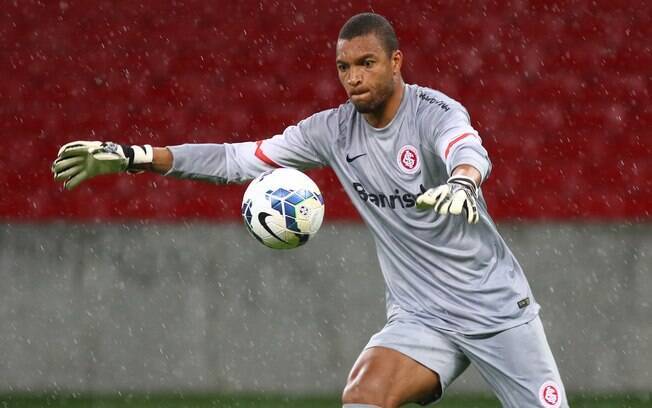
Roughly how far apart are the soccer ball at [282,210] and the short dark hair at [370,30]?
647 mm

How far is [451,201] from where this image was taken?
4.31 meters

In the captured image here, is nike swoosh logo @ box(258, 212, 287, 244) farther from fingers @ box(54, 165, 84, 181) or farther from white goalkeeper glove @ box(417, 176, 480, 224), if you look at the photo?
white goalkeeper glove @ box(417, 176, 480, 224)

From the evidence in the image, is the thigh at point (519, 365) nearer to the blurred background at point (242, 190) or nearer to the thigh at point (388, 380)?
the thigh at point (388, 380)

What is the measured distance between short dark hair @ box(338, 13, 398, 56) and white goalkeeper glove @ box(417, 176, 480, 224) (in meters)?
1.01

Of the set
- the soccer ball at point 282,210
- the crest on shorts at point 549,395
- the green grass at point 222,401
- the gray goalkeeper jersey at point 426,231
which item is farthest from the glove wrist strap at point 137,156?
the green grass at point 222,401

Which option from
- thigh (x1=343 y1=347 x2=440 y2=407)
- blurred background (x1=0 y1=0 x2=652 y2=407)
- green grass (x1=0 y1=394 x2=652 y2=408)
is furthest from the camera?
blurred background (x1=0 y1=0 x2=652 y2=407)

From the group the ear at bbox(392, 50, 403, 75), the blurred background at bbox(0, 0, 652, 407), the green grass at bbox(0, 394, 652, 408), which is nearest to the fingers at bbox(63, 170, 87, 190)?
the ear at bbox(392, 50, 403, 75)

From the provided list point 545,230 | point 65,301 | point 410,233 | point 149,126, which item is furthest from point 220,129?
point 410,233

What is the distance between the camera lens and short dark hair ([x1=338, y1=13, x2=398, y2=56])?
5199 millimetres

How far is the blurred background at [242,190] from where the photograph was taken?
8.89 m

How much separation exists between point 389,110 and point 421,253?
62 centimetres

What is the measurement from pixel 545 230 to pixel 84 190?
11.2 feet

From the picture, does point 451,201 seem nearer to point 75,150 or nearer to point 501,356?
point 501,356

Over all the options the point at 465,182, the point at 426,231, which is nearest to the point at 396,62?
the point at 426,231
